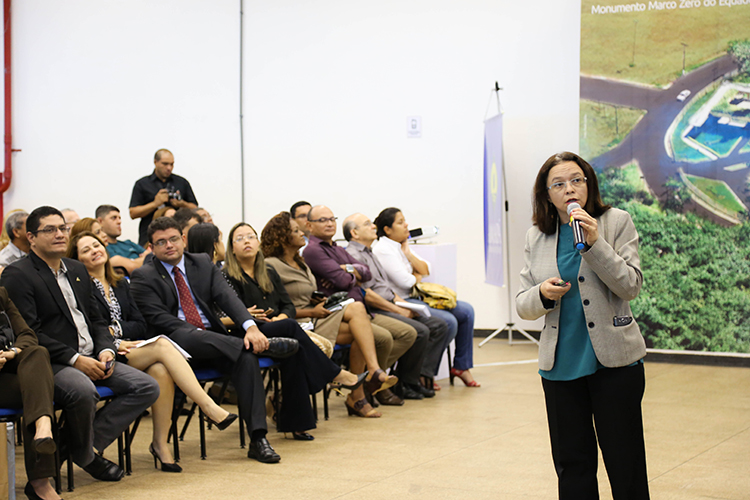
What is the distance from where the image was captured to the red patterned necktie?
4359 mm

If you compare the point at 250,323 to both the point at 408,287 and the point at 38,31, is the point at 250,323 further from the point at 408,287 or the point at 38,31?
the point at 38,31

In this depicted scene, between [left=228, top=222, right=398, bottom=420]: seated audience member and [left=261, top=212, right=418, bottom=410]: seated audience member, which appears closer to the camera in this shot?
[left=228, top=222, right=398, bottom=420]: seated audience member

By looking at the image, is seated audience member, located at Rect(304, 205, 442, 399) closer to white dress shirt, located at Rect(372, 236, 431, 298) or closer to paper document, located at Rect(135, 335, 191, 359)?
white dress shirt, located at Rect(372, 236, 431, 298)

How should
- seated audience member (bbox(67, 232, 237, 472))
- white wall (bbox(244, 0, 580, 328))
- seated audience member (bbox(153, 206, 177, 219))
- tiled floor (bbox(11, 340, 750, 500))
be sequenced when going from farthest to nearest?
1. white wall (bbox(244, 0, 580, 328))
2. seated audience member (bbox(153, 206, 177, 219))
3. seated audience member (bbox(67, 232, 237, 472))
4. tiled floor (bbox(11, 340, 750, 500))

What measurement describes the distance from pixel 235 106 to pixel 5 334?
6.25 m

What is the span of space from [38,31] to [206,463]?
268 inches

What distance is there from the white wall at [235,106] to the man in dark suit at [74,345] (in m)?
5.25

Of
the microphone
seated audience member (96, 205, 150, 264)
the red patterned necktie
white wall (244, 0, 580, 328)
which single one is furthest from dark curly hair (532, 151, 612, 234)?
white wall (244, 0, 580, 328)

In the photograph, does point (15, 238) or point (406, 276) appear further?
point (406, 276)

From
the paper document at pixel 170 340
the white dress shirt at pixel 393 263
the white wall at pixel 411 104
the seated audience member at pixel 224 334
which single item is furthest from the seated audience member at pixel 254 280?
the white wall at pixel 411 104

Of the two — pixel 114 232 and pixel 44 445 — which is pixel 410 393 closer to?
pixel 114 232

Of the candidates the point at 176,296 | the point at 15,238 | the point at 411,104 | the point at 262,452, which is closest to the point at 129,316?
the point at 176,296

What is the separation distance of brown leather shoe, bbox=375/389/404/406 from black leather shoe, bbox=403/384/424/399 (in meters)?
0.17

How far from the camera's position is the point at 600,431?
2.32 m
